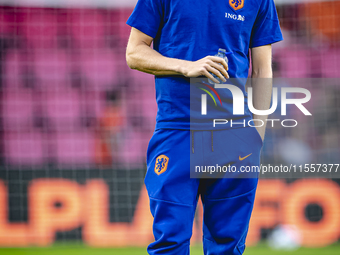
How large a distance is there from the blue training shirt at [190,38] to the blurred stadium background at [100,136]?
2.37m

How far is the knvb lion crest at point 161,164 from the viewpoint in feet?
4.50

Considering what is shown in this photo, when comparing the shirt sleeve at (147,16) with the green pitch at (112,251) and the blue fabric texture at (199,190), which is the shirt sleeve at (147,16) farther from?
the green pitch at (112,251)

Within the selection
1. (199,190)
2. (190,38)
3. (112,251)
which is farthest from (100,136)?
(190,38)

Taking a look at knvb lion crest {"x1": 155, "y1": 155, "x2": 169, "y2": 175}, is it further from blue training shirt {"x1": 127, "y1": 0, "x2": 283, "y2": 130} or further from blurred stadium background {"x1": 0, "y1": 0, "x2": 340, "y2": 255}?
blurred stadium background {"x1": 0, "y1": 0, "x2": 340, "y2": 255}

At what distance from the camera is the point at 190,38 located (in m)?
1.36

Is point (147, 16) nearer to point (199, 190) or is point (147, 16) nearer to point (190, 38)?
point (190, 38)

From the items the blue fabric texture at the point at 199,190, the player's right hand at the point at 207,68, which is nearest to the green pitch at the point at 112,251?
the blue fabric texture at the point at 199,190

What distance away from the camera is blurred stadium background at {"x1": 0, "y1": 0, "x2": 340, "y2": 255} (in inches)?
151

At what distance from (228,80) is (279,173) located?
2.77m

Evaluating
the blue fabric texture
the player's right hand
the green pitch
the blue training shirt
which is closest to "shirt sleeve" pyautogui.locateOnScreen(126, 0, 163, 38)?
the blue training shirt

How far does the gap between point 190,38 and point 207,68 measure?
15 cm

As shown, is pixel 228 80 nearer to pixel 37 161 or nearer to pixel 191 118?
pixel 191 118

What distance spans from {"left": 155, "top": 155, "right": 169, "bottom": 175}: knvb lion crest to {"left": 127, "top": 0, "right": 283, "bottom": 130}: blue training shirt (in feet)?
0.37

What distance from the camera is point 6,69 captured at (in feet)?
18.2
